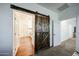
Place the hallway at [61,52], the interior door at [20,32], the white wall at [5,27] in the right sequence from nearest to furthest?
the white wall at [5,27], the interior door at [20,32], the hallway at [61,52]

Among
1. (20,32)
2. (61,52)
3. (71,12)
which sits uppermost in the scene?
(71,12)

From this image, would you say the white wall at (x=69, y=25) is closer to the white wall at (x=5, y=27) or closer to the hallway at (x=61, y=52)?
the hallway at (x=61, y=52)

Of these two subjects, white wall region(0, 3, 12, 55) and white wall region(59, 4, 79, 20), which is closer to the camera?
white wall region(0, 3, 12, 55)

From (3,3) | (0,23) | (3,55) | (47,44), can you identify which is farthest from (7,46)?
(47,44)

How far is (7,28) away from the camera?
2.77ft

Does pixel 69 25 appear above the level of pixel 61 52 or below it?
above

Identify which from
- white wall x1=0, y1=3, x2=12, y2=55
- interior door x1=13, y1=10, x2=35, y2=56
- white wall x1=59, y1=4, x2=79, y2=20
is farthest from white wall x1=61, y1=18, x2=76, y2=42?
white wall x1=0, y1=3, x2=12, y2=55

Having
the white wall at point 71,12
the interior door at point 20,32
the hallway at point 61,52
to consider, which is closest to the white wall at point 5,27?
the interior door at point 20,32

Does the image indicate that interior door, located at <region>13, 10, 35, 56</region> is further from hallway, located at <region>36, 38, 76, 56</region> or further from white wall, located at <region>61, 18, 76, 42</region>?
white wall, located at <region>61, 18, 76, 42</region>

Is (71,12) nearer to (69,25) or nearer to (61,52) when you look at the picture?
(69,25)

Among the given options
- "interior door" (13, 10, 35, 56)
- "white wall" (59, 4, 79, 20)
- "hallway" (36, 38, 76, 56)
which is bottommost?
"hallway" (36, 38, 76, 56)

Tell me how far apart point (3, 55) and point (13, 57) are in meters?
0.10

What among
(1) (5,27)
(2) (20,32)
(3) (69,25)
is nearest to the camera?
(1) (5,27)

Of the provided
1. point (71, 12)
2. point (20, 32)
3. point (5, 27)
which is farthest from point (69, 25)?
point (5, 27)
